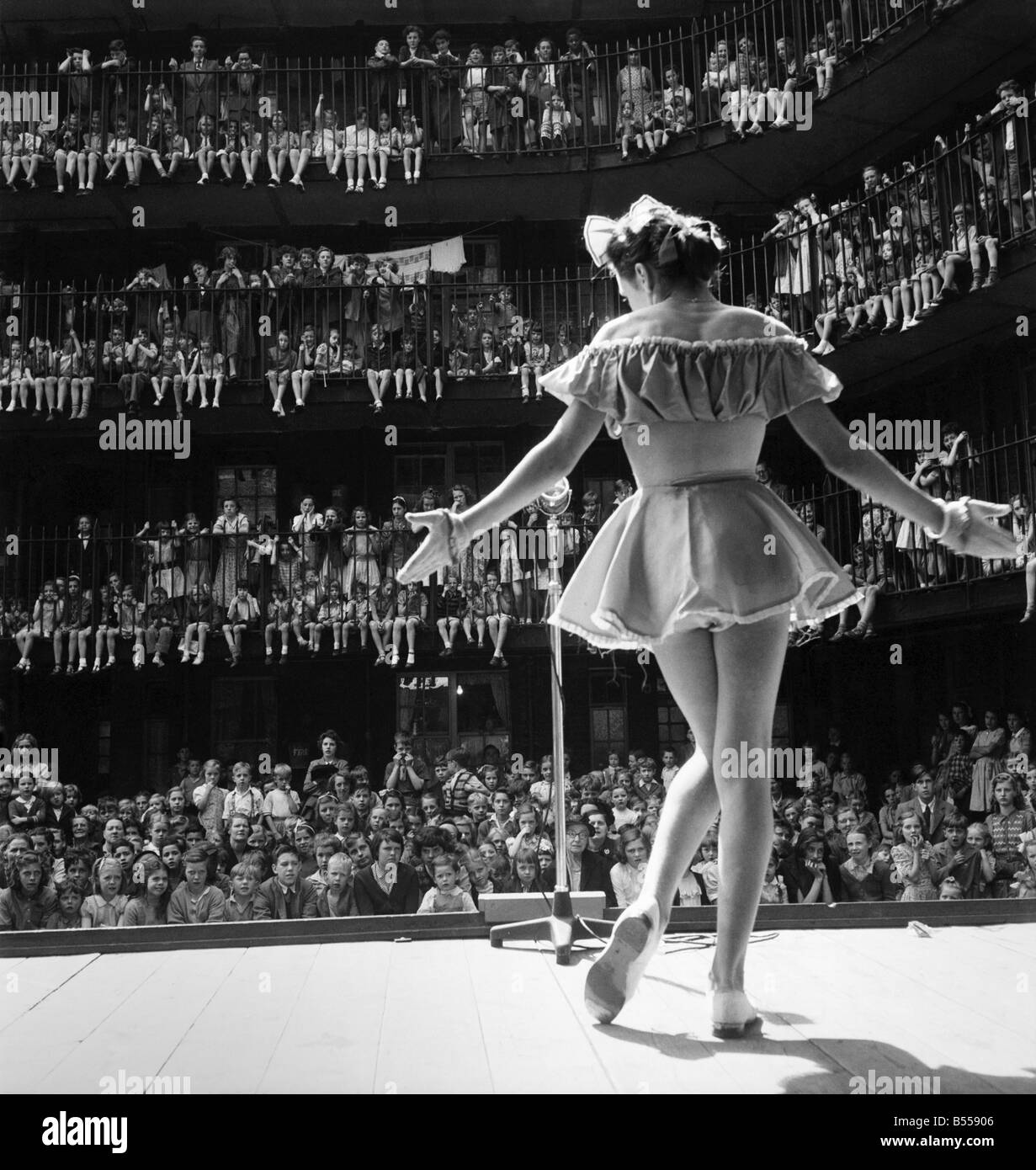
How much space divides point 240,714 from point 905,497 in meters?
12.3

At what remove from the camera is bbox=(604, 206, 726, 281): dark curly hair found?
2.33 m

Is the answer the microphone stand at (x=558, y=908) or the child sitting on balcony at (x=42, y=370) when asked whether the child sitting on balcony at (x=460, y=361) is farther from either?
the microphone stand at (x=558, y=908)

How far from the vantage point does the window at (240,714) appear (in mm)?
13672

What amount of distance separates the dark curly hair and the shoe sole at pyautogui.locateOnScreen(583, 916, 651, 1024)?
1.24 meters

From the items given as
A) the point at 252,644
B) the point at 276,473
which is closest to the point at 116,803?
the point at 252,644

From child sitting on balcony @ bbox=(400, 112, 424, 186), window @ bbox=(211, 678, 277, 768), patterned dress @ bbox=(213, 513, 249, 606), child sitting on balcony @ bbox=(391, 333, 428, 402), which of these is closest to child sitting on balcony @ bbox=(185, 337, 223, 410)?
patterned dress @ bbox=(213, 513, 249, 606)

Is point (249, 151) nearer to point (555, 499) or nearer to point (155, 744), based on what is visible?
point (155, 744)

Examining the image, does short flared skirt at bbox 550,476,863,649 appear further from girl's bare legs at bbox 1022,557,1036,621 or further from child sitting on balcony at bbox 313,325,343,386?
child sitting on balcony at bbox 313,325,343,386

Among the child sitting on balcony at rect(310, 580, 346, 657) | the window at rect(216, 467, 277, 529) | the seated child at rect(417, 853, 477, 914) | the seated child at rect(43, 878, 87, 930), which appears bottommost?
the seated child at rect(43, 878, 87, 930)

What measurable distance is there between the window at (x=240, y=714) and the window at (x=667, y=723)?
14.7 feet

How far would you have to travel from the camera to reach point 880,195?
10.9 meters

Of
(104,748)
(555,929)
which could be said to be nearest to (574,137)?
(104,748)

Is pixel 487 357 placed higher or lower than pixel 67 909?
higher

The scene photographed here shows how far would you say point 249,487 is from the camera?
14.3m
